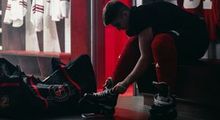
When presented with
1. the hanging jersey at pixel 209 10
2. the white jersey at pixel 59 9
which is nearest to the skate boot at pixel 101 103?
the hanging jersey at pixel 209 10

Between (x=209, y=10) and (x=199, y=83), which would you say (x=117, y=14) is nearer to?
(x=199, y=83)

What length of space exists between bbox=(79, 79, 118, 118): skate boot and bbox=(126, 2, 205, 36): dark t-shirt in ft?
1.04

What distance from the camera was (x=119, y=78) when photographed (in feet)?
5.68

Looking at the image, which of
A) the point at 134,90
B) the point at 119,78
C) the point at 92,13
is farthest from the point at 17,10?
the point at 119,78

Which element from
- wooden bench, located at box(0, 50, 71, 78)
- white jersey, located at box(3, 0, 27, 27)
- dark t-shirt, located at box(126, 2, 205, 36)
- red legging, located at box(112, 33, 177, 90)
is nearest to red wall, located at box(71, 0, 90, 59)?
wooden bench, located at box(0, 50, 71, 78)

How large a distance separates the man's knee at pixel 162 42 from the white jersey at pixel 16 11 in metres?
2.22

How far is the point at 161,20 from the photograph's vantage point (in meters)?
1.61

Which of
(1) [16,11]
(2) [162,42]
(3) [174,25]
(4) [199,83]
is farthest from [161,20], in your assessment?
(1) [16,11]

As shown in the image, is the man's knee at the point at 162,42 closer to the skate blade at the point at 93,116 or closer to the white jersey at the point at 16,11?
the skate blade at the point at 93,116

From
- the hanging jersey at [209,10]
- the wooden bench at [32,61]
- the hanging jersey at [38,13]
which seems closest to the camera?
the hanging jersey at [209,10]

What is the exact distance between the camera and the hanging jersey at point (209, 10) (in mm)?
1925

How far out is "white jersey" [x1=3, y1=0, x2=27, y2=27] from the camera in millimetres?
3420

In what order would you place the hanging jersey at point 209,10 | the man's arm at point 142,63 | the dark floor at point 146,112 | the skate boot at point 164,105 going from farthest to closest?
1. the hanging jersey at point 209,10
2. the dark floor at point 146,112
3. the man's arm at point 142,63
4. the skate boot at point 164,105

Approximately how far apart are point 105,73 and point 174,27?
1.37m
